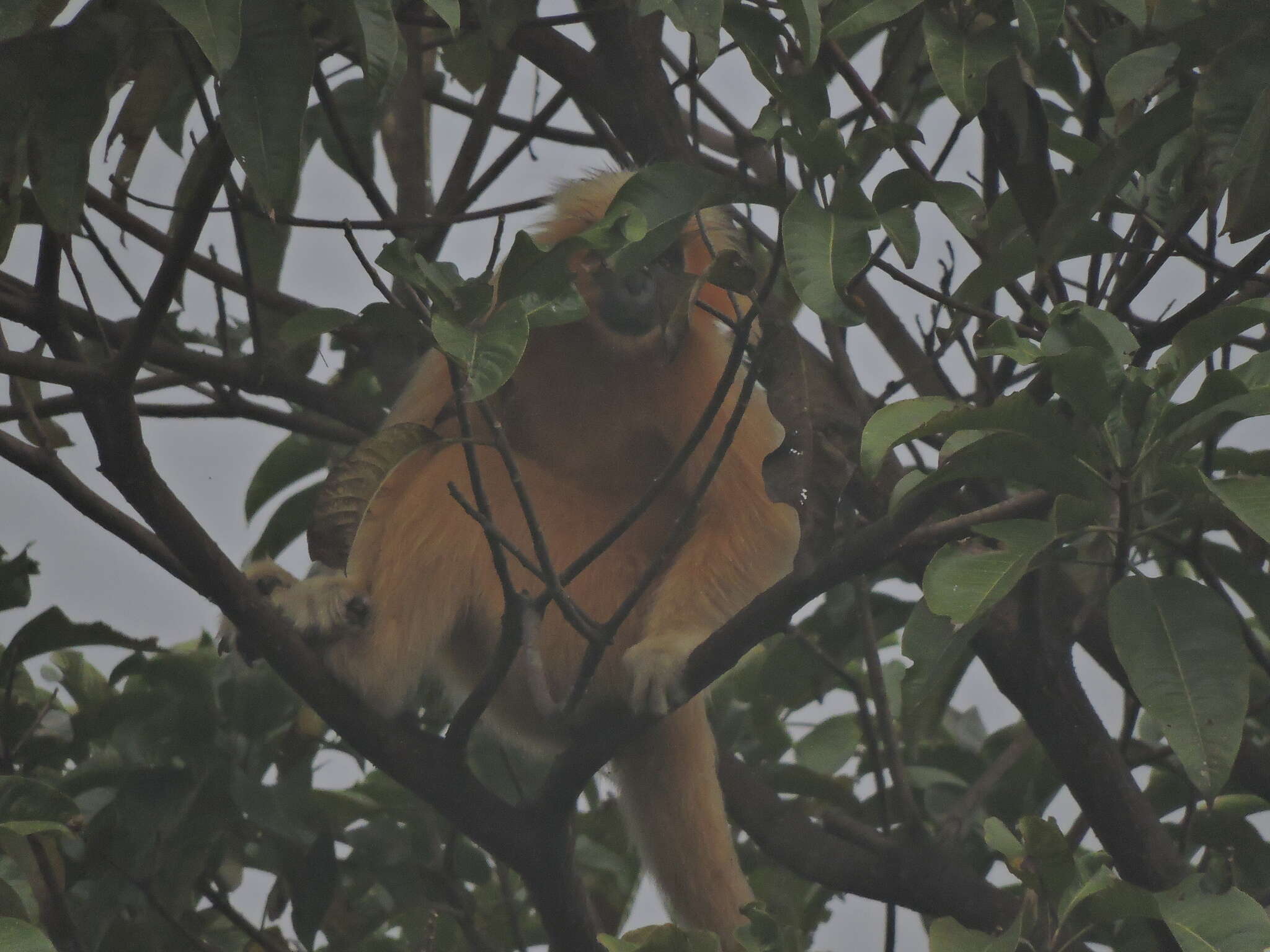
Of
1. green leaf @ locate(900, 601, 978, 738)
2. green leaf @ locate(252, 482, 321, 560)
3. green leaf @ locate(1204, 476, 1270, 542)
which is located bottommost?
green leaf @ locate(1204, 476, 1270, 542)

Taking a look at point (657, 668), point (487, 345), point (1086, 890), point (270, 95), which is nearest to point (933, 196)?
point (487, 345)

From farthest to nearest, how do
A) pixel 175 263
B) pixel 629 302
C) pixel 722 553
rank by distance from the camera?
pixel 629 302
pixel 722 553
pixel 175 263

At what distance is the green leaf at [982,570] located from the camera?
1525 mm

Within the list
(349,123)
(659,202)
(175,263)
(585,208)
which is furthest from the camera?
(585,208)

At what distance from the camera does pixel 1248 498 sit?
1495 millimetres

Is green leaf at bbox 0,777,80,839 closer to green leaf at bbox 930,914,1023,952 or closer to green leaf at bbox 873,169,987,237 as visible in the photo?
green leaf at bbox 930,914,1023,952

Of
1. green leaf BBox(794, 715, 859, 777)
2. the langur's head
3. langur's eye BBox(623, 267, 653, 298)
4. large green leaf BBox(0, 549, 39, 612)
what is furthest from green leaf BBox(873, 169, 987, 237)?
green leaf BBox(794, 715, 859, 777)

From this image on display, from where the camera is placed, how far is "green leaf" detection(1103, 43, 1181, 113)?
166 centimetres

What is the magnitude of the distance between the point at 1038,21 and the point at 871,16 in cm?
18

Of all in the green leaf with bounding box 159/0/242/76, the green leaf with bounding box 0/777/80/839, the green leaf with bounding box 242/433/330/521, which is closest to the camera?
the green leaf with bounding box 159/0/242/76

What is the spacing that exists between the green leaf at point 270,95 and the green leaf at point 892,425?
702 mm

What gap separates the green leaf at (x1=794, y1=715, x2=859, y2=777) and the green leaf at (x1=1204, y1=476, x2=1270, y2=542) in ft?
5.98

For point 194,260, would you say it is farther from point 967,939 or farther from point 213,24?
point 967,939

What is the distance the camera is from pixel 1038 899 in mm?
1887
